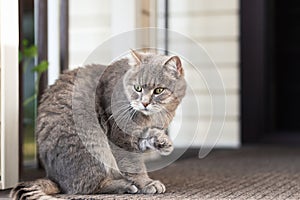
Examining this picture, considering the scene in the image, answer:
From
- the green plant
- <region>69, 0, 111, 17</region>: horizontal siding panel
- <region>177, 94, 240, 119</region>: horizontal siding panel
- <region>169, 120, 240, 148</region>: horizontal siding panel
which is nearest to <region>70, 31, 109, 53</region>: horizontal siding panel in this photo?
<region>69, 0, 111, 17</region>: horizontal siding panel

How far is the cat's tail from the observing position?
1665 mm

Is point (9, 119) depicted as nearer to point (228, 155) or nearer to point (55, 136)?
point (55, 136)

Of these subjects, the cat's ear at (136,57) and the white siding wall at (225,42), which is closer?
the cat's ear at (136,57)

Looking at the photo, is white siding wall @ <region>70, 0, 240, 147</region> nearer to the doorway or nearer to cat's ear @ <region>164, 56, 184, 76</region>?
the doorway

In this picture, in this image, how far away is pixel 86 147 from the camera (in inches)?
70.1

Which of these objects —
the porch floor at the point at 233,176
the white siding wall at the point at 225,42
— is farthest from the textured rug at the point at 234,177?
the white siding wall at the point at 225,42

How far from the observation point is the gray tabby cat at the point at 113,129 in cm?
175

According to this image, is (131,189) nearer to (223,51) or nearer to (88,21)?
(88,21)

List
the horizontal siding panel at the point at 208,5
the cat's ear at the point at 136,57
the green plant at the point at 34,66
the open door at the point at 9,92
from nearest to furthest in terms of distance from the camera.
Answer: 1. the cat's ear at the point at 136,57
2. the open door at the point at 9,92
3. the green plant at the point at 34,66
4. the horizontal siding panel at the point at 208,5

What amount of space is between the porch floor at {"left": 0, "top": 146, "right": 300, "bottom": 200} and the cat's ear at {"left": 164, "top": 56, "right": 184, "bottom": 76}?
363mm

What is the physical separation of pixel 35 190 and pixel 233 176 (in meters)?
0.88

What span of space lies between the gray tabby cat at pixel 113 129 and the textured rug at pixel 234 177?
87 millimetres

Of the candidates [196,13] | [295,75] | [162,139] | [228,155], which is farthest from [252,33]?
[162,139]

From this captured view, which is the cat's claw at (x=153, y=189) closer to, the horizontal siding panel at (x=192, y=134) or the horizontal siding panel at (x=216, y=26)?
the horizontal siding panel at (x=192, y=134)
